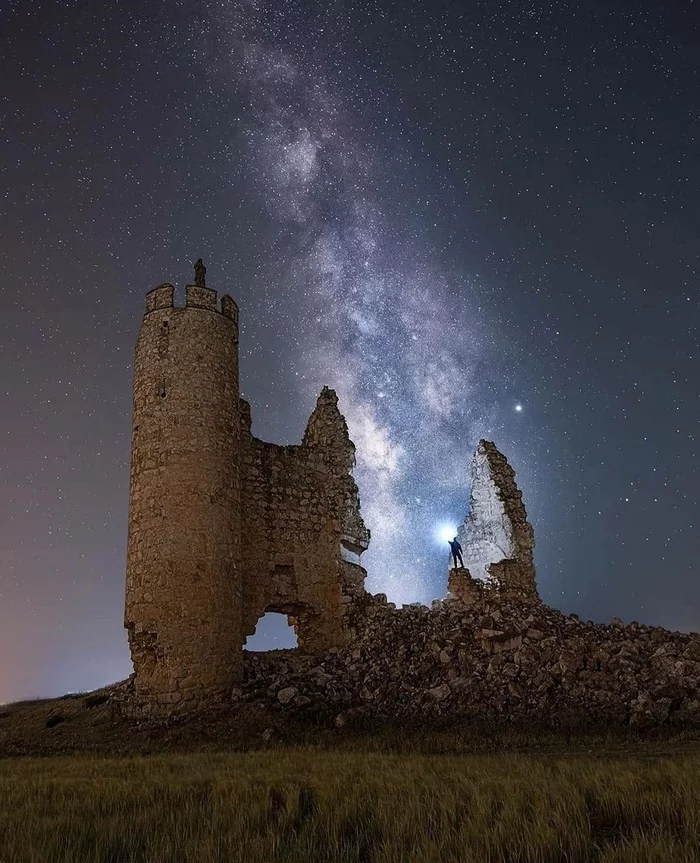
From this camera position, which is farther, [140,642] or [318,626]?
[318,626]

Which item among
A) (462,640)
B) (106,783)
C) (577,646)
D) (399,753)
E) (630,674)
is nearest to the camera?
(106,783)

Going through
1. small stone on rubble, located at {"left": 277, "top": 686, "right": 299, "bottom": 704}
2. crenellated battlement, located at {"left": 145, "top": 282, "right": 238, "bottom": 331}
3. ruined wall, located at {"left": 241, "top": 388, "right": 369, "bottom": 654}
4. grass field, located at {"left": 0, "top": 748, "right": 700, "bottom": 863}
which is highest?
crenellated battlement, located at {"left": 145, "top": 282, "right": 238, "bottom": 331}

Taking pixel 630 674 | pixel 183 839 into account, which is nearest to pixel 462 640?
pixel 630 674

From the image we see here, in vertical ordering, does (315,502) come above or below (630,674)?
above

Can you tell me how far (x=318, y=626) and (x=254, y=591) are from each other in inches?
76.3

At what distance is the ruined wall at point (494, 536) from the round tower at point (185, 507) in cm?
670

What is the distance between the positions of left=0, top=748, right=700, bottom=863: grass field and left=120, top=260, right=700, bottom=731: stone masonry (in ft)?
15.5

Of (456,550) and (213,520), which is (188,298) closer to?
(213,520)

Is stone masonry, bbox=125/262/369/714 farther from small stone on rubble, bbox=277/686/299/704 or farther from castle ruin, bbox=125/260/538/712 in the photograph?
small stone on rubble, bbox=277/686/299/704

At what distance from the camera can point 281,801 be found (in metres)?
6.09

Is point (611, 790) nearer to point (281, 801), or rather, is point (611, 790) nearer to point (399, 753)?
point (281, 801)

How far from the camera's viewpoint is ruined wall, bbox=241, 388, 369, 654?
15672 mm

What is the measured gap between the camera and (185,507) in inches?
539

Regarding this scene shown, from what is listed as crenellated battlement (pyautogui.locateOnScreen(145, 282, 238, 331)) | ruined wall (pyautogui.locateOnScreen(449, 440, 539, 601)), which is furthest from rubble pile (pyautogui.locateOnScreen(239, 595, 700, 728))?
crenellated battlement (pyautogui.locateOnScreen(145, 282, 238, 331))
